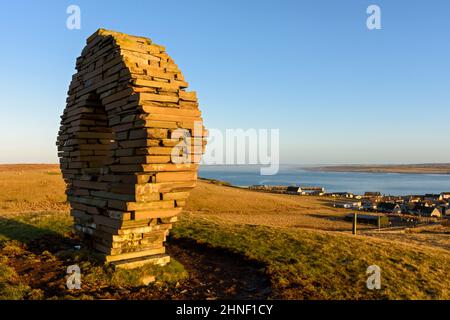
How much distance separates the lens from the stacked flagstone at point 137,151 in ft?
29.1

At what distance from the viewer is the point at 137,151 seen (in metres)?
8.84

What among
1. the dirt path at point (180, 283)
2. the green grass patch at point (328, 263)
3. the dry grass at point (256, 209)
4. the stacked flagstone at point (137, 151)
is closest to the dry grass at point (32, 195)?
the dry grass at point (256, 209)

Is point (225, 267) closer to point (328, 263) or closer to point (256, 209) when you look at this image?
point (328, 263)

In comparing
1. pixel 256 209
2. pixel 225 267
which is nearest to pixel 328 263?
pixel 225 267

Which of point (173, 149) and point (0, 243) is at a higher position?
point (173, 149)

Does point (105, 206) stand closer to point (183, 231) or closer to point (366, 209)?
point (183, 231)

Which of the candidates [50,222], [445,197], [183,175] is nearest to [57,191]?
[50,222]

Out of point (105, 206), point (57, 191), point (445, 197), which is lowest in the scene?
point (445, 197)

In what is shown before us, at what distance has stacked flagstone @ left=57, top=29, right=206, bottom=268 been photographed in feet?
29.1

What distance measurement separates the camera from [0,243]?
12586 mm

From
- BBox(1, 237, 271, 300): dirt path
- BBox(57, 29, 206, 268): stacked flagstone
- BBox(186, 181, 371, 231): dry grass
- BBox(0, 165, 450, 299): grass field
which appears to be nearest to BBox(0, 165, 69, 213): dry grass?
BBox(186, 181, 371, 231): dry grass

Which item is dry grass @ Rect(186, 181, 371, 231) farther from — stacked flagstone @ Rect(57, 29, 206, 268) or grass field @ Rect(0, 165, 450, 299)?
stacked flagstone @ Rect(57, 29, 206, 268)

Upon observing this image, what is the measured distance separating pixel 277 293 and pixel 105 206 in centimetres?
534
